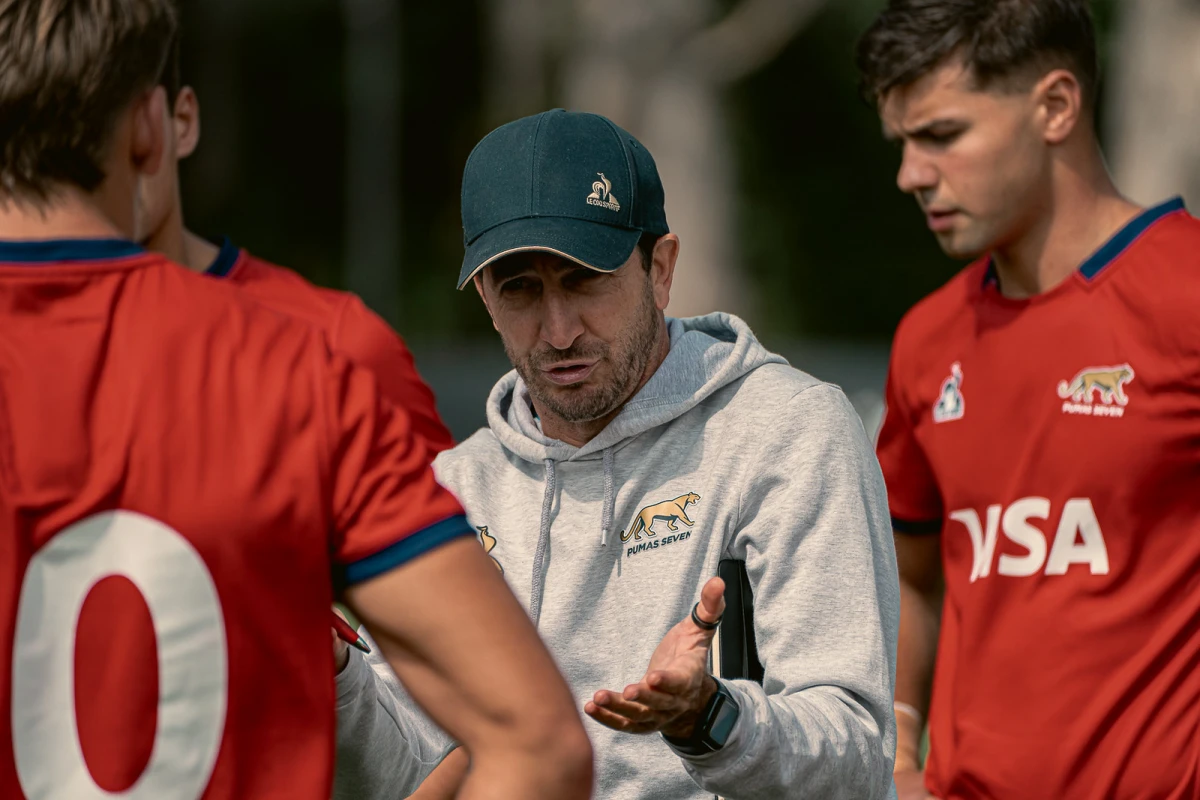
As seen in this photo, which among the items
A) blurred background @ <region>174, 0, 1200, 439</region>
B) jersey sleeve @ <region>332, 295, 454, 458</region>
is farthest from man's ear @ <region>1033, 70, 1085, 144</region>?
blurred background @ <region>174, 0, 1200, 439</region>

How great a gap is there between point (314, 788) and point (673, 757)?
0.96 m

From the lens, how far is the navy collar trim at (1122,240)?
4.30 meters

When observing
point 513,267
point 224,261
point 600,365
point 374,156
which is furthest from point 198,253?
point 374,156

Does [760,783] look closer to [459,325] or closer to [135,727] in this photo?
[135,727]

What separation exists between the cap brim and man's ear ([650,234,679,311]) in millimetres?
173

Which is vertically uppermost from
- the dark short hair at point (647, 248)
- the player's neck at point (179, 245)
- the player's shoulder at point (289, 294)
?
the dark short hair at point (647, 248)

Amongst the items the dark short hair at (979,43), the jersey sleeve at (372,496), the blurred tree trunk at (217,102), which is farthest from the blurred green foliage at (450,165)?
the jersey sleeve at (372,496)

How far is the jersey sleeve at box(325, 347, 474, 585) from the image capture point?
2174mm

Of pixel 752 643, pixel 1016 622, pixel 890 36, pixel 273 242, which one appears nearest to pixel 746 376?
pixel 752 643

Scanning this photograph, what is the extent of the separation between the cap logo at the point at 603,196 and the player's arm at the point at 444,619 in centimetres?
104

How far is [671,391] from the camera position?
3.27m

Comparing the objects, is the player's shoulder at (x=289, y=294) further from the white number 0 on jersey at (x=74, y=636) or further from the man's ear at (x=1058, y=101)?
the white number 0 on jersey at (x=74, y=636)

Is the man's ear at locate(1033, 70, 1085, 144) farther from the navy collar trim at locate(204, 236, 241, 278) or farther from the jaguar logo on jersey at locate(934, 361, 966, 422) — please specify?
the navy collar trim at locate(204, 236, 241, 278)

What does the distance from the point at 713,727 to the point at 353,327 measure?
1.94 m
